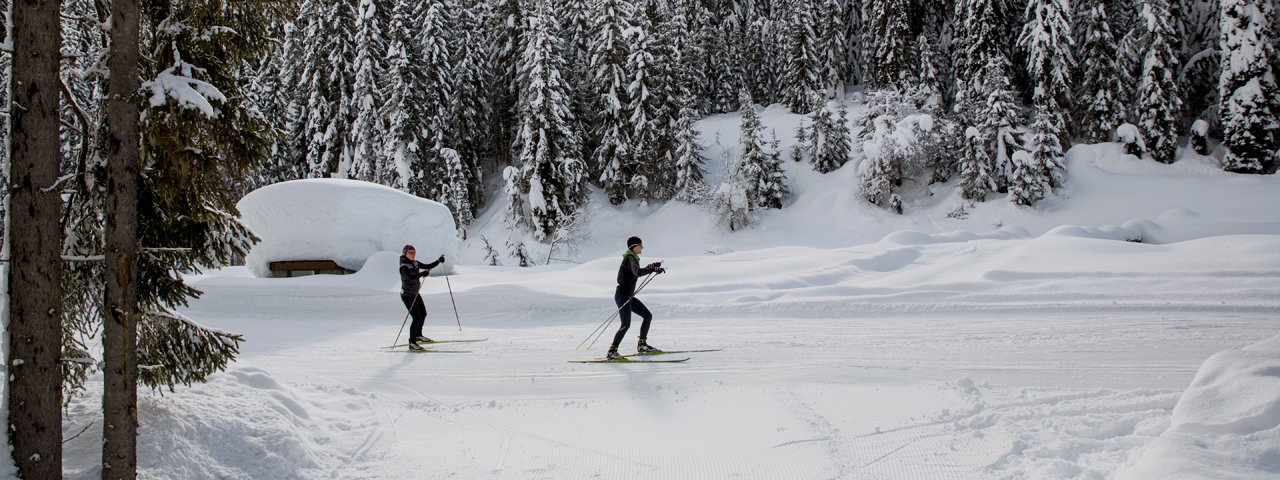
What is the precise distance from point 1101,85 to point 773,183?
13.7 metres

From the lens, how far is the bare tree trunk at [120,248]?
453 cm

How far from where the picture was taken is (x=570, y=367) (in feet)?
29.4

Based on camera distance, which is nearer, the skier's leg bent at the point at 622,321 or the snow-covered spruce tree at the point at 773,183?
the skier's leg bent at the point at 622,321

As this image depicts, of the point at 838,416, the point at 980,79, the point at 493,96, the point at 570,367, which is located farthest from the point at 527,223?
the point at 838,416

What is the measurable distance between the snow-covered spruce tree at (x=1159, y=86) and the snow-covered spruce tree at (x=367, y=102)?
101ft

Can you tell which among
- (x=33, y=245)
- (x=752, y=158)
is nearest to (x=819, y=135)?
(x=752, y=158)

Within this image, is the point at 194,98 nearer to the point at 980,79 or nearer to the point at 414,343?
the point at 414,343

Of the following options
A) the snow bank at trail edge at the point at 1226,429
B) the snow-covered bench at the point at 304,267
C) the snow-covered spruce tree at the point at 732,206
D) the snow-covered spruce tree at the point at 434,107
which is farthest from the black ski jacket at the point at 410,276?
the snow-covered spruce tree at the point at 732,206

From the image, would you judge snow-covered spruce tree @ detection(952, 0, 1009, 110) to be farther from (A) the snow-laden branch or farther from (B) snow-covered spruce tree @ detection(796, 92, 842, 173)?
(A) the snow-laden branch

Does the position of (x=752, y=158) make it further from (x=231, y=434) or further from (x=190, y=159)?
(x=190, y=159)

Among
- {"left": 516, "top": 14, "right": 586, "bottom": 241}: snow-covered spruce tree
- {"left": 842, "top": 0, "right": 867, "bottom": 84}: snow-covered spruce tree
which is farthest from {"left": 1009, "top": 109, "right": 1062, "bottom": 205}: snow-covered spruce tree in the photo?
{"left": 842, "top": 0, "right": 867, "bottom": 84}: snow-covered spruce tree

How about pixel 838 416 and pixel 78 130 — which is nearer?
pixel 78 130

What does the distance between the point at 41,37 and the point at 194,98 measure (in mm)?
982

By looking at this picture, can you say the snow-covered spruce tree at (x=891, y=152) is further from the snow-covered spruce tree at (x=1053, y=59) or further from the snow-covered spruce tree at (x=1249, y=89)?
the snow-covered spruce tree at (x=1249, y=89)
